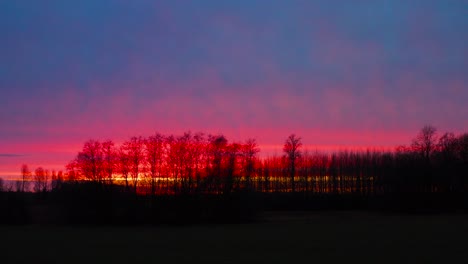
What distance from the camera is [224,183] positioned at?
73188mm

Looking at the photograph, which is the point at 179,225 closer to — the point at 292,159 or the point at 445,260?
the point at 445,260

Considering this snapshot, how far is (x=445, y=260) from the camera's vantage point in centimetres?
2947

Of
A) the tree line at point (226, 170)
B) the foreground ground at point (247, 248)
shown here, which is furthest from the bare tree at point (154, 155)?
the foreground ground at point (247, 248)

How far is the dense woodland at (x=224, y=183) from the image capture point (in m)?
66.0

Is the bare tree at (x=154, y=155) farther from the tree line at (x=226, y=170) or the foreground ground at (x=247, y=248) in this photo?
the foreground ground at (x=247, y=248)

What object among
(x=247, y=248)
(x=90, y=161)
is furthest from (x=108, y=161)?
(x=247, y=248)

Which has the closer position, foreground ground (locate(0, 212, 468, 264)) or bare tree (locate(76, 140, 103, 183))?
foreground ground (locate(0, 212, 468, 264))

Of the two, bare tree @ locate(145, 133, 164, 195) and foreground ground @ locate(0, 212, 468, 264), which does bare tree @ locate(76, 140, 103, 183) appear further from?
foreground ground @ locate(0, 212, 468, 264)

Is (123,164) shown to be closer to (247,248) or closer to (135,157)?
(135,157)

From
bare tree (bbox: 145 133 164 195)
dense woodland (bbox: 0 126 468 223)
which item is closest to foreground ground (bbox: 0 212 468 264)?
dense woodland (bbox: 0 126 468 223)

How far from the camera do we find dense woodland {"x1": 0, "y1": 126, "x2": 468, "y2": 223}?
66000 millimetres

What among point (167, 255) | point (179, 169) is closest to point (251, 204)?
point (179, 169)

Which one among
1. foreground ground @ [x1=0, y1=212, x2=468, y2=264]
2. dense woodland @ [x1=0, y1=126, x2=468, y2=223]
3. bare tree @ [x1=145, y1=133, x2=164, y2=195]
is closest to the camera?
foreground ground @ [x1=0, y1=212, x2=468, y2=264]

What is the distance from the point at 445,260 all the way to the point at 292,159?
379ft
